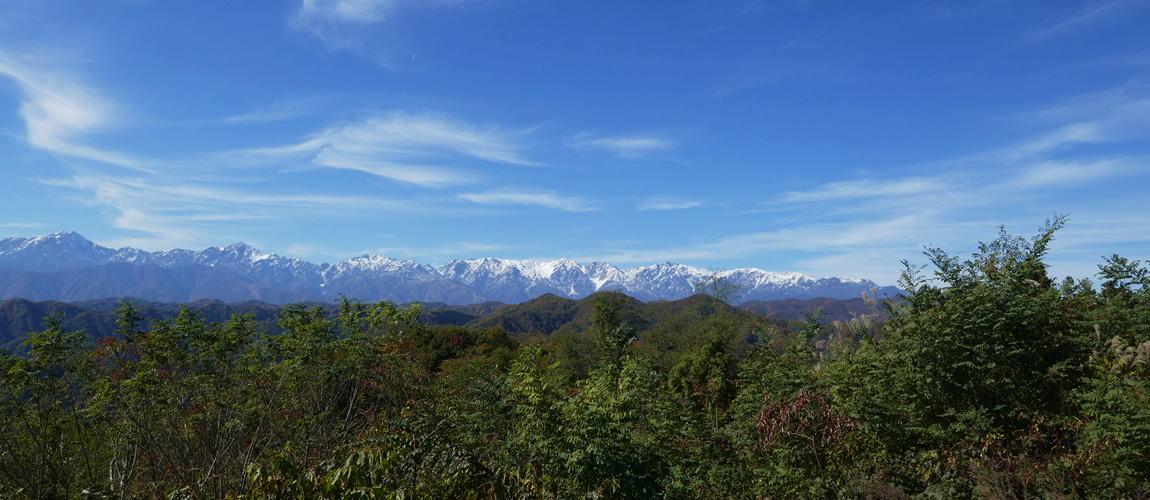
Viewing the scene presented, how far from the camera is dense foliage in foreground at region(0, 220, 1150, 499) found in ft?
20.6

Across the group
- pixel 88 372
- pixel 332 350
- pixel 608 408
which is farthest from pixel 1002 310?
pixel 88 372

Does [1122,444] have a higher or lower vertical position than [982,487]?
higher

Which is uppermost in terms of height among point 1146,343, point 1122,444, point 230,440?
point 1146,343

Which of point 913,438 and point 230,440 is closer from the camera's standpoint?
point 913,438

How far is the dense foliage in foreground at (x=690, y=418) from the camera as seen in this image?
6.27 m

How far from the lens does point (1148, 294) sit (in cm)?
732

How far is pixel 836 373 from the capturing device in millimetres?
8070

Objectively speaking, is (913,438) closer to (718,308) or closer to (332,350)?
(332,350)

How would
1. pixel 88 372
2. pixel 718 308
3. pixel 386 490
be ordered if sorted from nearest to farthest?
pixel 386 490 → pixel 88 372 → pixel 718 308

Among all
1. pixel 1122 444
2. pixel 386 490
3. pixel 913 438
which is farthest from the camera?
pixel 913 438

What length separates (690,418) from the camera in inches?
331

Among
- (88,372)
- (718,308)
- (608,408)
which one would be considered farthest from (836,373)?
(718,308)

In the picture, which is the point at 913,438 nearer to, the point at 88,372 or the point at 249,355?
the point at 249,355

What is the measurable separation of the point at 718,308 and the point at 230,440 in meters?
36.1
